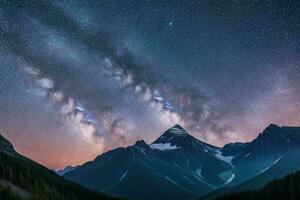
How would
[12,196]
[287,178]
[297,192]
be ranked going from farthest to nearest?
[287,178] → [297,192] → [12,196]

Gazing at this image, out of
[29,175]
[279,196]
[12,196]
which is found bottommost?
[12,196]

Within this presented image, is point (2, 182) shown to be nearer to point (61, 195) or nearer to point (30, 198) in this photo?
point (30, 198)

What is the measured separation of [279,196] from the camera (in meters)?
158

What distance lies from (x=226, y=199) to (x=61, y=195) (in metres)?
72.2

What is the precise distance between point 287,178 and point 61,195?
94.5m

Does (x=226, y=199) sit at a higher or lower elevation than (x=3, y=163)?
higher

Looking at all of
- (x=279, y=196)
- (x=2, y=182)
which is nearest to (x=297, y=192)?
(x=279, y=196)

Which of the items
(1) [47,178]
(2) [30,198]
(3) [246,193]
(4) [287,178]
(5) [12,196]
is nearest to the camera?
(5) [12,196]

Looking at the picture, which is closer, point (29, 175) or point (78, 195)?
point (29, 175)

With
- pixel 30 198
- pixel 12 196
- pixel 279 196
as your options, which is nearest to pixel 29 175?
pixel 30 198

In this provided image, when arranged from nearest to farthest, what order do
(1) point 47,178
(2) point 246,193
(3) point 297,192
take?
(3) point 297,192, (2) point 246,193, (1) point 47,178

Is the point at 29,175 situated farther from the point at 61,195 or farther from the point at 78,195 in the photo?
the point at 78,195

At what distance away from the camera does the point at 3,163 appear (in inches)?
6545

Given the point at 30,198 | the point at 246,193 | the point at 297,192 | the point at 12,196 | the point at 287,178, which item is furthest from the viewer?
the point at 246,193
